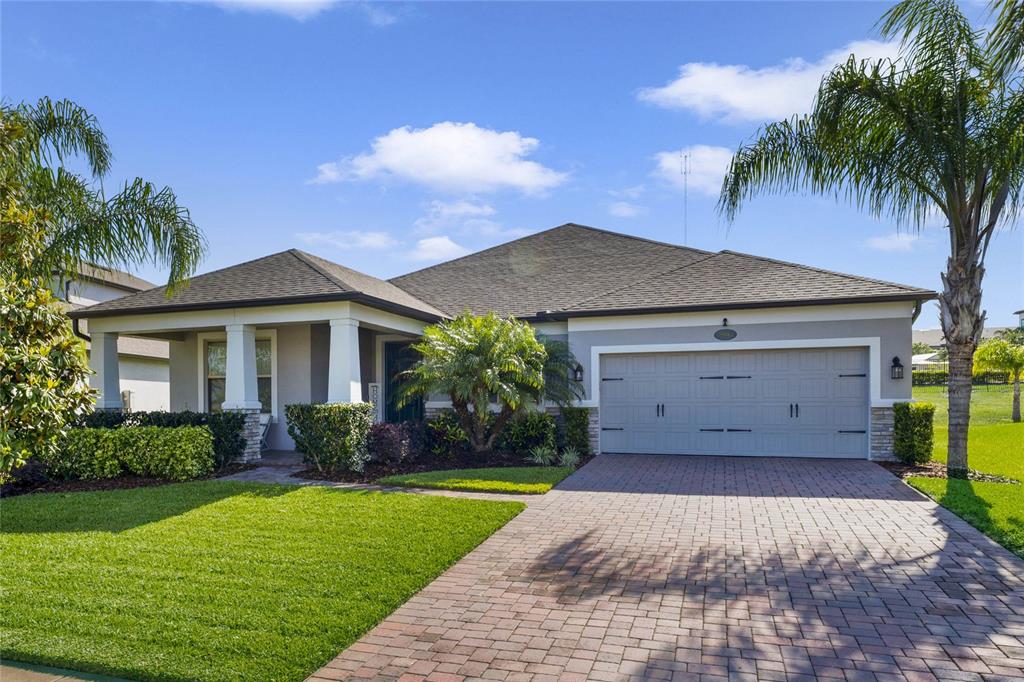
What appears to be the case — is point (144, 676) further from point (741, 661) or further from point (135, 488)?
point (135, 488)

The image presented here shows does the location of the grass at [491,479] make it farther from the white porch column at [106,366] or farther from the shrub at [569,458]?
the white porch column at [106,366]

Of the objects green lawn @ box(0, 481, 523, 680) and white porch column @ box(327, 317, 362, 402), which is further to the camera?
white porch column @ box(327, 317, 362, 402)

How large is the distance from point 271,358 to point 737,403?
34.7 feet

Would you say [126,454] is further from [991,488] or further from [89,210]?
[991,488]

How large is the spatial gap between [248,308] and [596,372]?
731cm

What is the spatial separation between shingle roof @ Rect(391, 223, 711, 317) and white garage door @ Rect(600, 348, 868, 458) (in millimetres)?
2681

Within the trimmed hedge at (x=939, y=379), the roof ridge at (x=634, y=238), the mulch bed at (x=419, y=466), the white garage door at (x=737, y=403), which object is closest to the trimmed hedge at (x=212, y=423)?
the mulch bed at (x=419, y=466)

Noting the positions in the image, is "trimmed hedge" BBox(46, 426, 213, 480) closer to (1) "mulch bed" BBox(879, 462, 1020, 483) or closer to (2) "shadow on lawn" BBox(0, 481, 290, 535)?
(2) "shadow on lawn" BBox(0, 481, 290, 535)

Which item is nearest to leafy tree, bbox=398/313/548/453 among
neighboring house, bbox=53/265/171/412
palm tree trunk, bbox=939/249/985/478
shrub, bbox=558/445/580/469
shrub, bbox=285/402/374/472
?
shrub, bbox=558/445/580/469

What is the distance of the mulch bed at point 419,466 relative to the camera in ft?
34.1

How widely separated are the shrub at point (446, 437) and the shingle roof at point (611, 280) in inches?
132

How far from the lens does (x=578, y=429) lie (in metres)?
13.1

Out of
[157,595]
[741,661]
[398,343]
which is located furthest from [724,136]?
[157,595]

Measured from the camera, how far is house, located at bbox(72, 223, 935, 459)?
1180 cm
